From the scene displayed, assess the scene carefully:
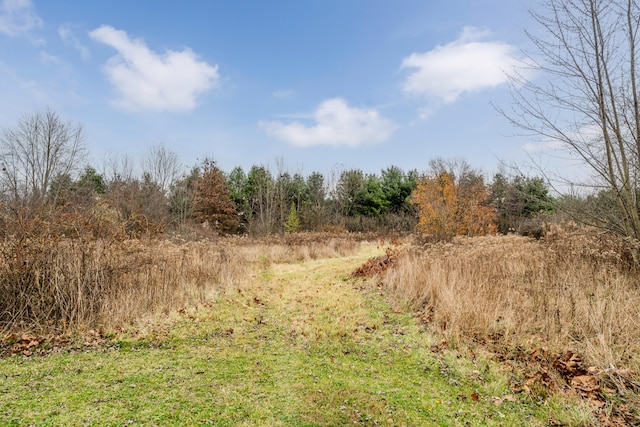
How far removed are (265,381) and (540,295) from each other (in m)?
4.84

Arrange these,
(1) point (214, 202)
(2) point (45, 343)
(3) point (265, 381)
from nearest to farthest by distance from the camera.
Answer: (3) point (265, 381)
(2) point (45, 343)
(1) point (214, 202)

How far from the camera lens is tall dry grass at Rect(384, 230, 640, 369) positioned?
4449 millimetres

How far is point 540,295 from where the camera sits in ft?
19.0

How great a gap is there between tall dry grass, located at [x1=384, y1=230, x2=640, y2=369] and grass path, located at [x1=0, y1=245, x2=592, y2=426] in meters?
0.90

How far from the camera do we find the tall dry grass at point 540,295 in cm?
445

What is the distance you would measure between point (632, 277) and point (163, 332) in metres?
8.57

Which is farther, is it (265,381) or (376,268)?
(376,268)

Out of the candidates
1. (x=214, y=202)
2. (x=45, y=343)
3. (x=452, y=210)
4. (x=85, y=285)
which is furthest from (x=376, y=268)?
(x=214, y=202)

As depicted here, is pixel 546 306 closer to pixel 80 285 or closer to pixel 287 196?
pixel 80 285

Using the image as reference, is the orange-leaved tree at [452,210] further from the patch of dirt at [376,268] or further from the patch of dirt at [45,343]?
the patch of dirt at [45,343]

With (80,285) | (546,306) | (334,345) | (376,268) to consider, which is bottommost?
(334,345)

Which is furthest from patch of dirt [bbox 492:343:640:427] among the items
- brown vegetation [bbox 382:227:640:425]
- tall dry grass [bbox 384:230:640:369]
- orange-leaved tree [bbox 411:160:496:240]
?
orange-leaved tree [bbox 411:160:496:240]

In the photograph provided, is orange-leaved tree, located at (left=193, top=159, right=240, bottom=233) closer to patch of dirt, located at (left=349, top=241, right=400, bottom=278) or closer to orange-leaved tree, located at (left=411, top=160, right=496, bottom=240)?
orange-leaved tree, located at (left=411, top=160, right=496, bottom=240)

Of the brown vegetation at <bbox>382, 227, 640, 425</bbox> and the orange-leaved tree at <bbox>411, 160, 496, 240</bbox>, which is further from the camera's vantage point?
the orange-leaved tree at <bbox>411, 160, 496, 240</bbox>
